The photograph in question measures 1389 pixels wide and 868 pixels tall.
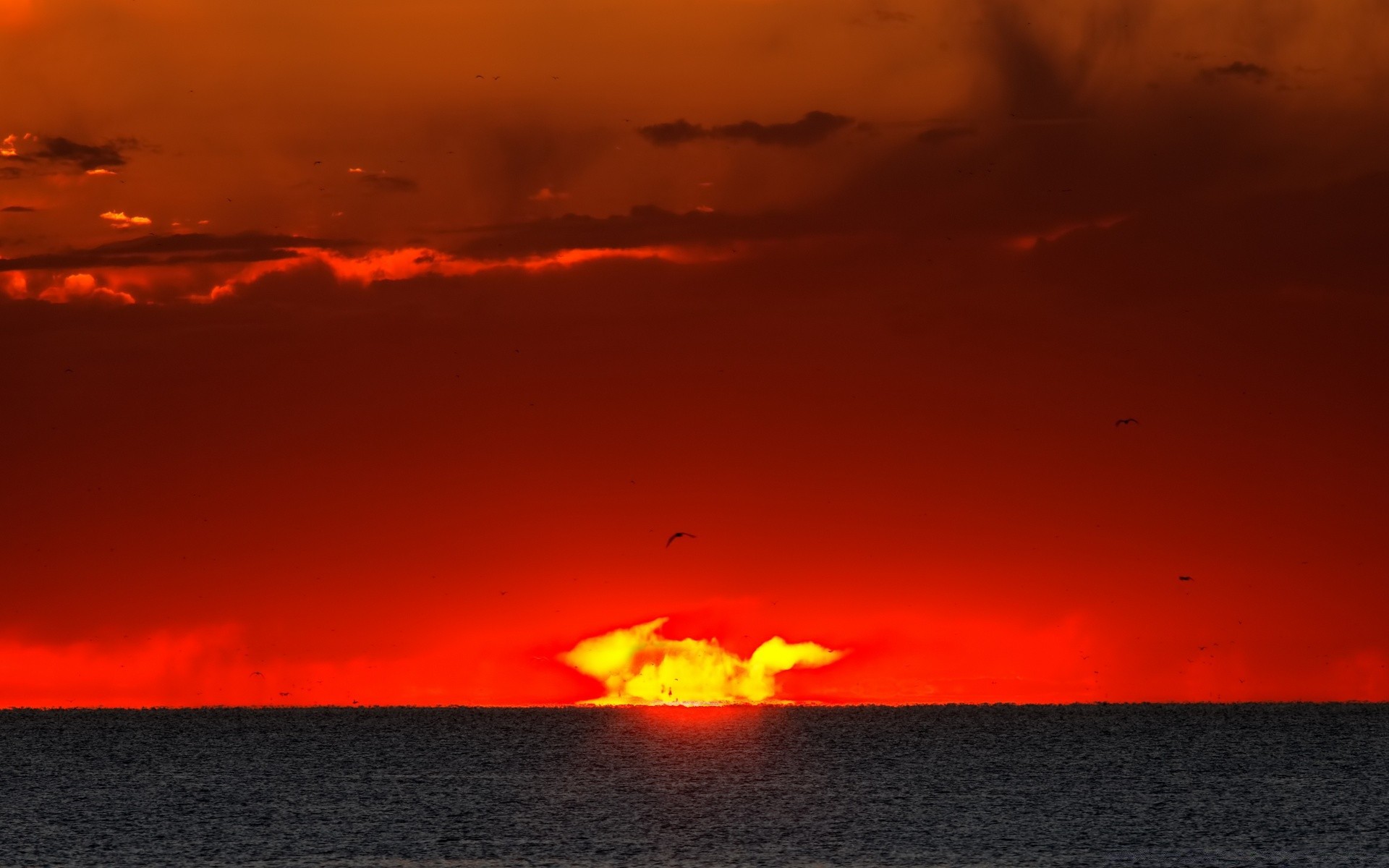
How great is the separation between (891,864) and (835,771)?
Result: 58130 mm

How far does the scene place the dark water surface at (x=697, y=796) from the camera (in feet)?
229

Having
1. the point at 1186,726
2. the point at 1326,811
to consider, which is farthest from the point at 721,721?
the point at 1326,811

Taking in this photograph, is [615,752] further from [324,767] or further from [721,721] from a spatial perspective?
[721,721]

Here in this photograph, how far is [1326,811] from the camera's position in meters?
90.9

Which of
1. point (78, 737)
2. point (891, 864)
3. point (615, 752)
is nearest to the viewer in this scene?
point (891, 864)

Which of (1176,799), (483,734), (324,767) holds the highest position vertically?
(483,734)

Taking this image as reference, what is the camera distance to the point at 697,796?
3826 inches

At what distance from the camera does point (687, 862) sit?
216ft

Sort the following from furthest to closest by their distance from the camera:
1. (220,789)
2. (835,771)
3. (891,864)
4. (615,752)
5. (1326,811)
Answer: (615,752)
(835,771)
(220,789)
(1326,811)
(891,864)

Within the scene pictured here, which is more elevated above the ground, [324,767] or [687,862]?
[324,767]

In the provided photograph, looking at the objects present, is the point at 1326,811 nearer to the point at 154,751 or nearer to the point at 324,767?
the point at 324,767

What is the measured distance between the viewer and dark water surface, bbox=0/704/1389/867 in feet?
229

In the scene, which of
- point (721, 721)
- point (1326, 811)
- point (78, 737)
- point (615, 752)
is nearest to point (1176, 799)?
point (1326, 811)

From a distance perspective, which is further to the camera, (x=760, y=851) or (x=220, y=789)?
(x=220, y=789)
